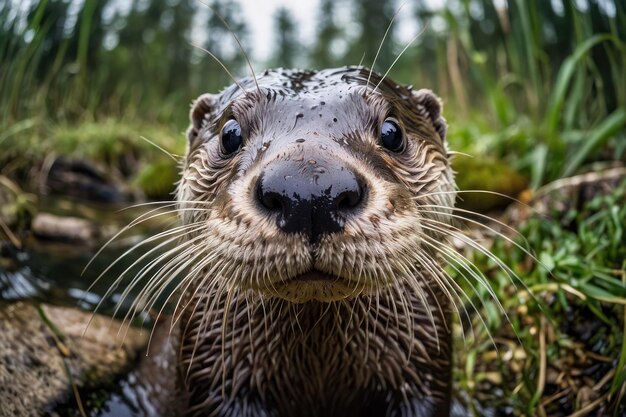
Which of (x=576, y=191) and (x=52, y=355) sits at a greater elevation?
(x=576, y=191)

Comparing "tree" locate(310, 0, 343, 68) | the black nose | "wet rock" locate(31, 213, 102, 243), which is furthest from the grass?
"tree" locate(310, 0, 343, 68)

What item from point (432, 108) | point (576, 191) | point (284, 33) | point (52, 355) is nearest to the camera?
point (52, 355)

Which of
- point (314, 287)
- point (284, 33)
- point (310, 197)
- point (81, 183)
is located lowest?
point (81, 183)

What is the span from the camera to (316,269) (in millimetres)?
1308

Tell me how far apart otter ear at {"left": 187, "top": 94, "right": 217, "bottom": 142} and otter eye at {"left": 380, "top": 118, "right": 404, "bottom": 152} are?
0.62 metres

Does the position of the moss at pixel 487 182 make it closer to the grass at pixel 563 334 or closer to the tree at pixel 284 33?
the grass at pixel 563 334

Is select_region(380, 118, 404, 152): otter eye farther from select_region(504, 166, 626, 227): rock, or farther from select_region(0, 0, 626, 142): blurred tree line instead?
select_region(504, 166, 626, 227): rock

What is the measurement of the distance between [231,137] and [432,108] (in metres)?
0.73

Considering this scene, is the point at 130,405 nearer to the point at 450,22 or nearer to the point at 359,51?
the point at 450,22

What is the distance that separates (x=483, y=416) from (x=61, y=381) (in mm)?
1375

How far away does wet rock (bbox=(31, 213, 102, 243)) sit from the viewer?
3.50 metres

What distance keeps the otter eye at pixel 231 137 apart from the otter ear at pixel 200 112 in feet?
0.94

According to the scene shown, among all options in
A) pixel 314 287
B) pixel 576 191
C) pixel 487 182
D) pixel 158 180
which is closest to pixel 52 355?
pixel 314 287

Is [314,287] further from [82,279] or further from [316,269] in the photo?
[82,279]
